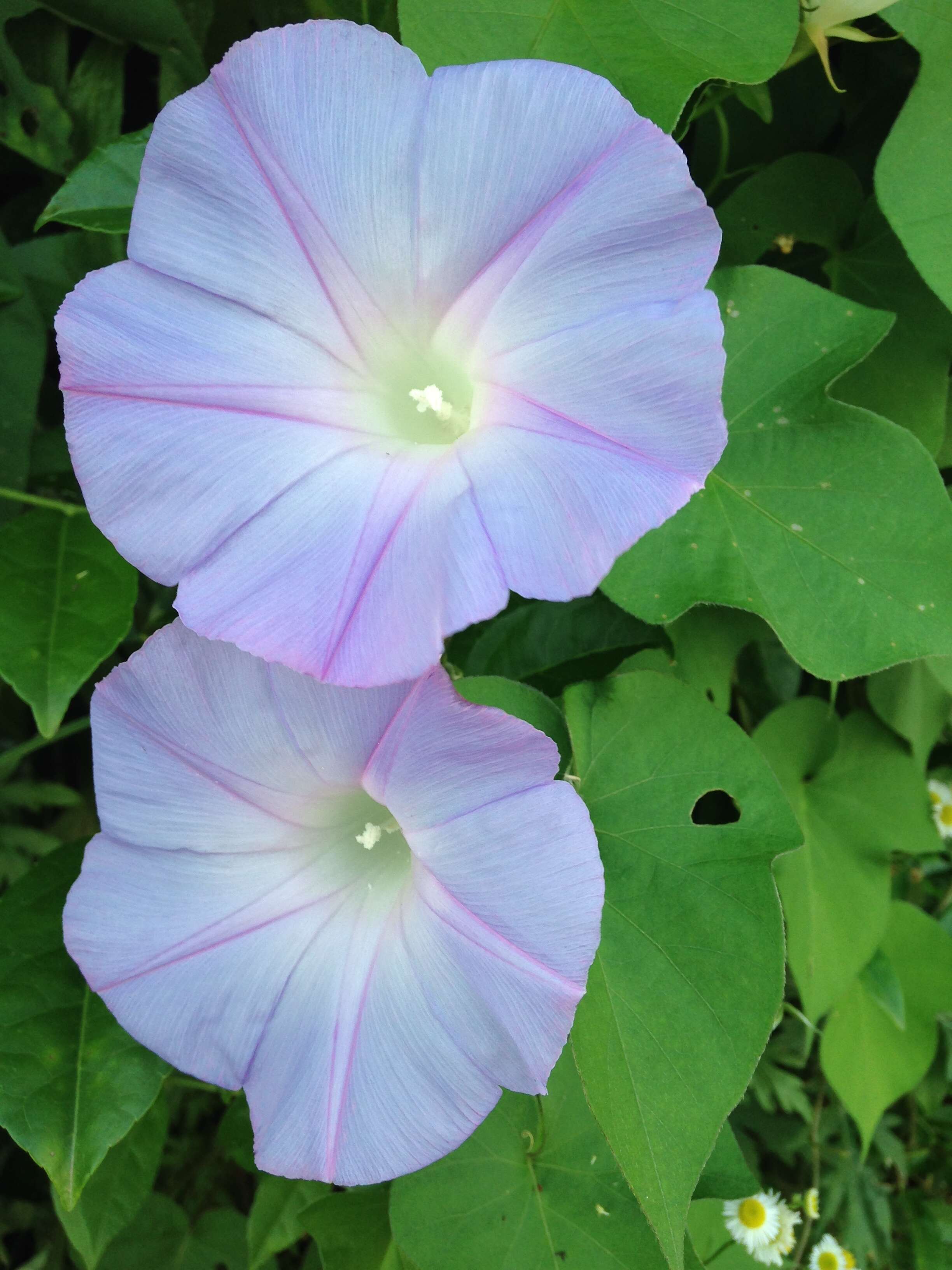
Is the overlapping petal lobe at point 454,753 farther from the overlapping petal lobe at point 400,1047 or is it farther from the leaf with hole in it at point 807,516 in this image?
the leaf with hole in it at point 807,516

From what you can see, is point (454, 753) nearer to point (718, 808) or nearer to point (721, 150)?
point (718, 808)

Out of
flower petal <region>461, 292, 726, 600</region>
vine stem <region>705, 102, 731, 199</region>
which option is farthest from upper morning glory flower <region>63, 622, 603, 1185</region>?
vine stem <region>705, 102, 731, 199</region>

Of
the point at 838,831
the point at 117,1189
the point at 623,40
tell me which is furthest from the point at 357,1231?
the point at 623,40

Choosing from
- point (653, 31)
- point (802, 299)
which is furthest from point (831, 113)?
point (653, 31)

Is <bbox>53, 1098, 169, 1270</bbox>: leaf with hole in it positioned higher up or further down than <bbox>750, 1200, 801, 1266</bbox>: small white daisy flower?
higher up

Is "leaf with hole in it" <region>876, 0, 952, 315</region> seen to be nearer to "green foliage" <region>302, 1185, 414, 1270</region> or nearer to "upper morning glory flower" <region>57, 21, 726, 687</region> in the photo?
"upper morning glory flower" <region>57, 21, 726, 687</region>
